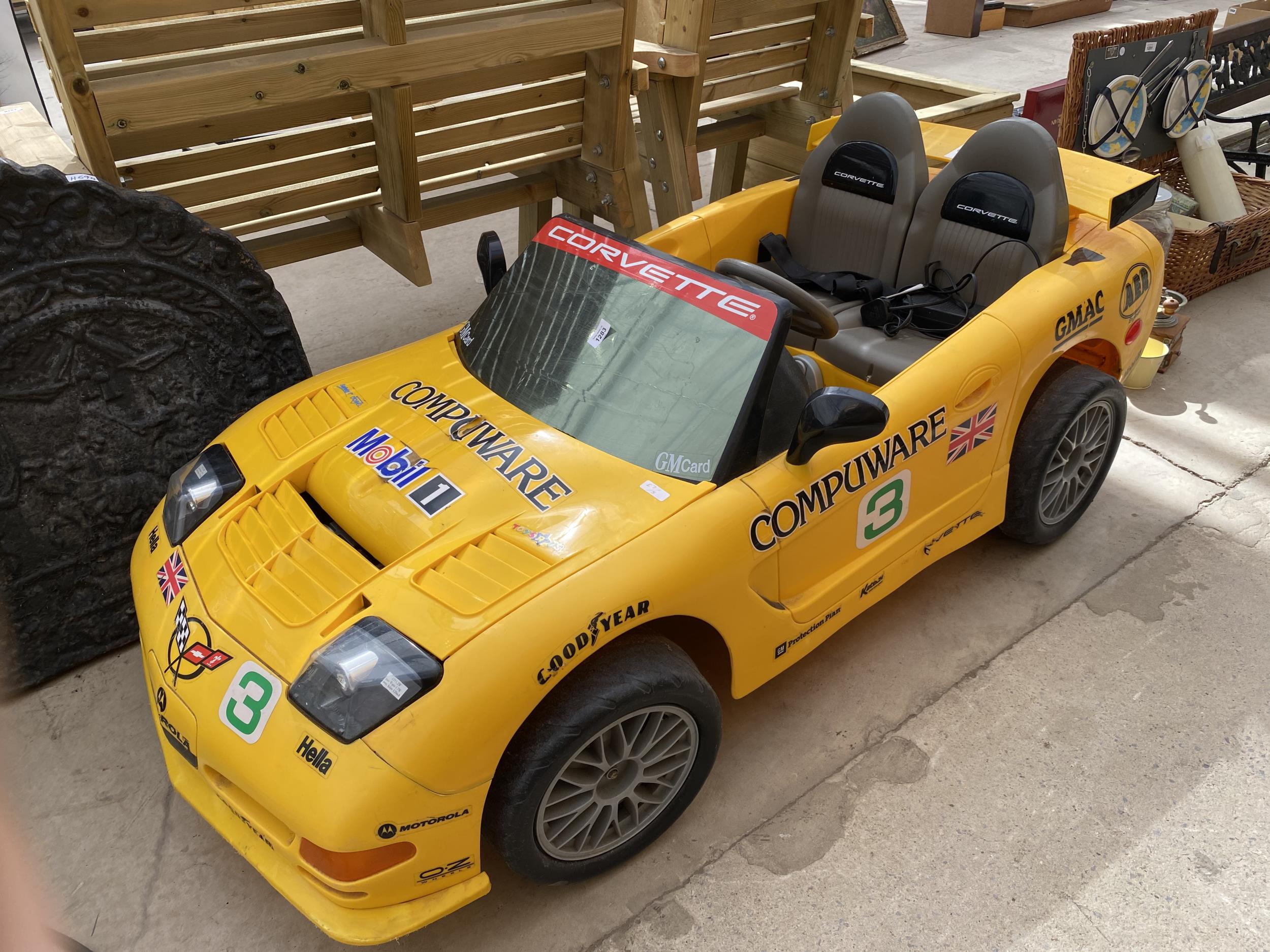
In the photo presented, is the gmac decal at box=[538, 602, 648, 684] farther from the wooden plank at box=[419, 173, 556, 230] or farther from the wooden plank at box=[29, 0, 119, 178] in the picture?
the wooden plank at box=[419, 173, 556, 230]

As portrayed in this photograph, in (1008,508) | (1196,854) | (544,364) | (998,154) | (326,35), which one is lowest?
(1196,854)

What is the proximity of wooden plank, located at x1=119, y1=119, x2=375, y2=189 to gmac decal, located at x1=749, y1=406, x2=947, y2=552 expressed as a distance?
2.45 meters

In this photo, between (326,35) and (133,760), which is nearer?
(133,760)

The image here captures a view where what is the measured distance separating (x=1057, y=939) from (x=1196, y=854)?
547mm

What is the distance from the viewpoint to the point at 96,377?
338 cm

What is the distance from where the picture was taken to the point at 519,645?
2.33m

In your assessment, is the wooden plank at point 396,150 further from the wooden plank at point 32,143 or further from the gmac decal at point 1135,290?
the gmac decal at point 1135,290

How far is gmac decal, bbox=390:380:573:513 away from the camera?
274cm

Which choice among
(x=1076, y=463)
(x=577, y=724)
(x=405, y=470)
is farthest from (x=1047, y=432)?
(x=405, y=470)

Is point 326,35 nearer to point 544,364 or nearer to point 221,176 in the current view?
point 221,176

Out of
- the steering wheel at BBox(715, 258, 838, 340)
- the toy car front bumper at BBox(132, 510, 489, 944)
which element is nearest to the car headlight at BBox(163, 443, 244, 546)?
the toy car front bumper at BBox(132, 510, 489, 944)

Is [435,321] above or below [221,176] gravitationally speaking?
below

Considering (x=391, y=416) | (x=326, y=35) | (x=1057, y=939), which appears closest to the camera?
(x=1057, y=939)

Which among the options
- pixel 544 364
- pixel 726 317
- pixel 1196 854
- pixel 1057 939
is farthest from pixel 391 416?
pixel 1196 854
